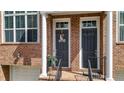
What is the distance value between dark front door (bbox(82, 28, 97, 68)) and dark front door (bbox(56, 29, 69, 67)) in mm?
804

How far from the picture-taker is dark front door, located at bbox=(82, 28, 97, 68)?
365 inches

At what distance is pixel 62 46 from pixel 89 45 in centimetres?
129

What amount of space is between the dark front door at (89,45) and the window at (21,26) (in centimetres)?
237

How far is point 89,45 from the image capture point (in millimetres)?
9383

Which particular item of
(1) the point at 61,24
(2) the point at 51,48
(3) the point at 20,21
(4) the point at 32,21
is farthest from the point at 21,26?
(1) the point at 61,24

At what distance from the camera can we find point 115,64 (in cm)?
862

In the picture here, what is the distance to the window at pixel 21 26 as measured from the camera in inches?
394

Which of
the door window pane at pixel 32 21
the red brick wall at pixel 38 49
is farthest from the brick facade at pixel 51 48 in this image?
the door window pane at pixel 32 21

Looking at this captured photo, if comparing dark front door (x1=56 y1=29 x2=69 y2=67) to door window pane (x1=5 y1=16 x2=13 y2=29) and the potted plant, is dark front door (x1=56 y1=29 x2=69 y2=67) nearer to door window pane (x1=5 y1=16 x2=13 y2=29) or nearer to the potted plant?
the potted plant

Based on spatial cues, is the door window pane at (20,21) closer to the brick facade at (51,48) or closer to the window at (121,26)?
the brick facade at (51,48)

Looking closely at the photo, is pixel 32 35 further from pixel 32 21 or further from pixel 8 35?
pixel 8 35

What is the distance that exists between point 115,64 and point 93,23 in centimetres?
210

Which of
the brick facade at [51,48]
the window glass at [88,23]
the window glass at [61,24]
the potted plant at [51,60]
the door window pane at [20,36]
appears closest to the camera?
the brick facade at [51,48]
